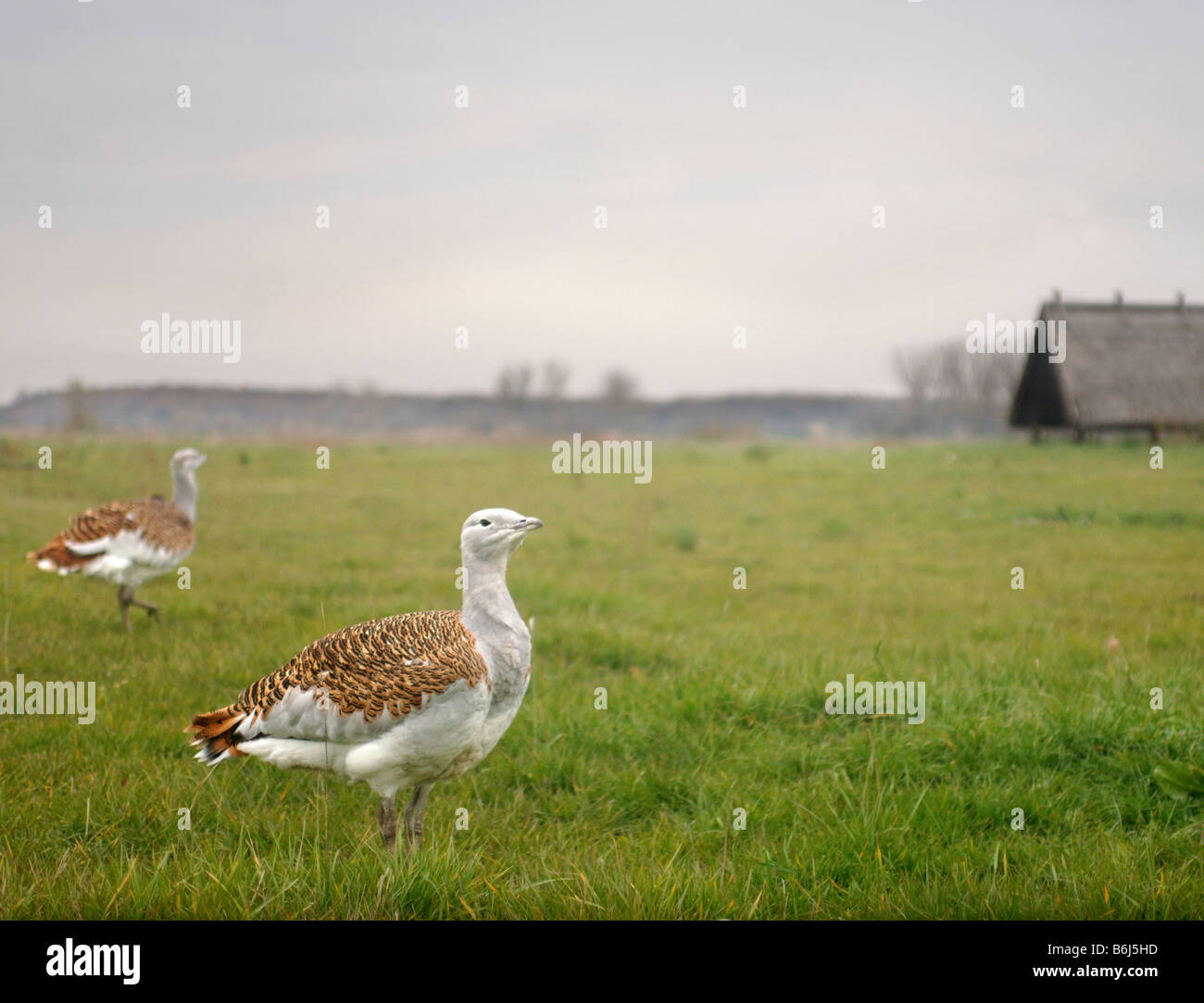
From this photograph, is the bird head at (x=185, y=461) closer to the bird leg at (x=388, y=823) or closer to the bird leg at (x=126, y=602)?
the bird leg at (x=126, y=602)

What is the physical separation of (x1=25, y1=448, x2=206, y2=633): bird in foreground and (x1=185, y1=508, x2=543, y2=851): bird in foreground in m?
4.65

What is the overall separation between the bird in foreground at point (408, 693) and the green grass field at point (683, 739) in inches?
15.1

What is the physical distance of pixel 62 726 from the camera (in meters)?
5.48

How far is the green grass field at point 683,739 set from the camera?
3645 millimetres

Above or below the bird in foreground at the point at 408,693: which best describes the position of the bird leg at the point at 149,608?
below

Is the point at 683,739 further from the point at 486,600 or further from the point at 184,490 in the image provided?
the point at 184,490

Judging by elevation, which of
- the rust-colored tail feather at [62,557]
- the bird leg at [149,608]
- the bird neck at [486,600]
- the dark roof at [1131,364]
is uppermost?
the dark roof at [1131,364]

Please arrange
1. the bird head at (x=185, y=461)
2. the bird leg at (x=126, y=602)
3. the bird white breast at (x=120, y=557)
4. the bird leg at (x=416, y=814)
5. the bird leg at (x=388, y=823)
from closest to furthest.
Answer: the bird leg at (x=388, y=823) < the bird leg at (x=416, y=814) < the bird leg at (x=126, y=602) < the bird white breast at (x=120, y=557) < the bird head at (x=185, y=461)

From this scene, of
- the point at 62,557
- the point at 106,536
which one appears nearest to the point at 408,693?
the point at 106,536

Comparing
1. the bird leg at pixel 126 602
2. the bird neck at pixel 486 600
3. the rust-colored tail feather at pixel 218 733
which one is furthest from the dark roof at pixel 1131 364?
the rust-colored tail feather at pixel 218 733

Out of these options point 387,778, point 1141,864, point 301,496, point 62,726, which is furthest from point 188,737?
point 301,496

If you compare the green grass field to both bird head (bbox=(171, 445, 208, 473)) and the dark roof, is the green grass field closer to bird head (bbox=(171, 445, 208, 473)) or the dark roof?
bird head (bbox=(171, 445, 208, 473))

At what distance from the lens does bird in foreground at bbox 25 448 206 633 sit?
7.91 meters

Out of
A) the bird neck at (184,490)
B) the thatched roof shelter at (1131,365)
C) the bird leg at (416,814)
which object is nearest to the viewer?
the bird leg at (416,814)
